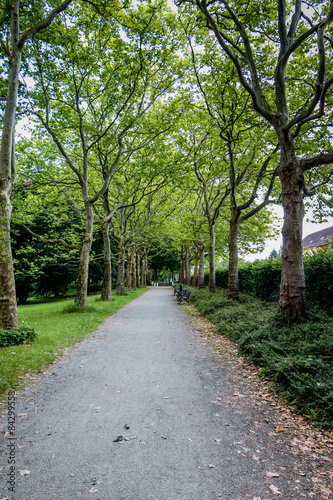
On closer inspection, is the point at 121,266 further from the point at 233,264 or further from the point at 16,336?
the point at 16,336

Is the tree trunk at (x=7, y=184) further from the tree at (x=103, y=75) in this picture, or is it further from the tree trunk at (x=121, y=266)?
the tree trunk at (x=121, y=266)

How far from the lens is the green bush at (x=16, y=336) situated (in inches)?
243

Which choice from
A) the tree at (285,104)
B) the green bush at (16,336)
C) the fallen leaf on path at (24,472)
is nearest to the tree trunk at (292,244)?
the tree at (285,104)

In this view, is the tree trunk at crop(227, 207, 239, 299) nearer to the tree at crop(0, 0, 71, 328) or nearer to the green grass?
the green grass

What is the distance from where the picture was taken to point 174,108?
11.5m

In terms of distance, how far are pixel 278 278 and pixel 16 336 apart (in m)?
11.0

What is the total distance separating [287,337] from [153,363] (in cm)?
310

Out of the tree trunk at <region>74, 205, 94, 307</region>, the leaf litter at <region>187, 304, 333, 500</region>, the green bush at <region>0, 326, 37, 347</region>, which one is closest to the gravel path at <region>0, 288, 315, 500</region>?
the leaf litter at <region>187, 304, 333, 500</region>

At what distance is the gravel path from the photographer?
237cm

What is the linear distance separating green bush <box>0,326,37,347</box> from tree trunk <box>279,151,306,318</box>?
6824 mm

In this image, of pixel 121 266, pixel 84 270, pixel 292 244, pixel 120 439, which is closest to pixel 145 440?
pixel 120 439

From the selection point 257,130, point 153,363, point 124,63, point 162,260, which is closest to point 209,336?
point 153,363

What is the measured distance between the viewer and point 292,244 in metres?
6.72

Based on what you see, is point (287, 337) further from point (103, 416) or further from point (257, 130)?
point (257, 130)
